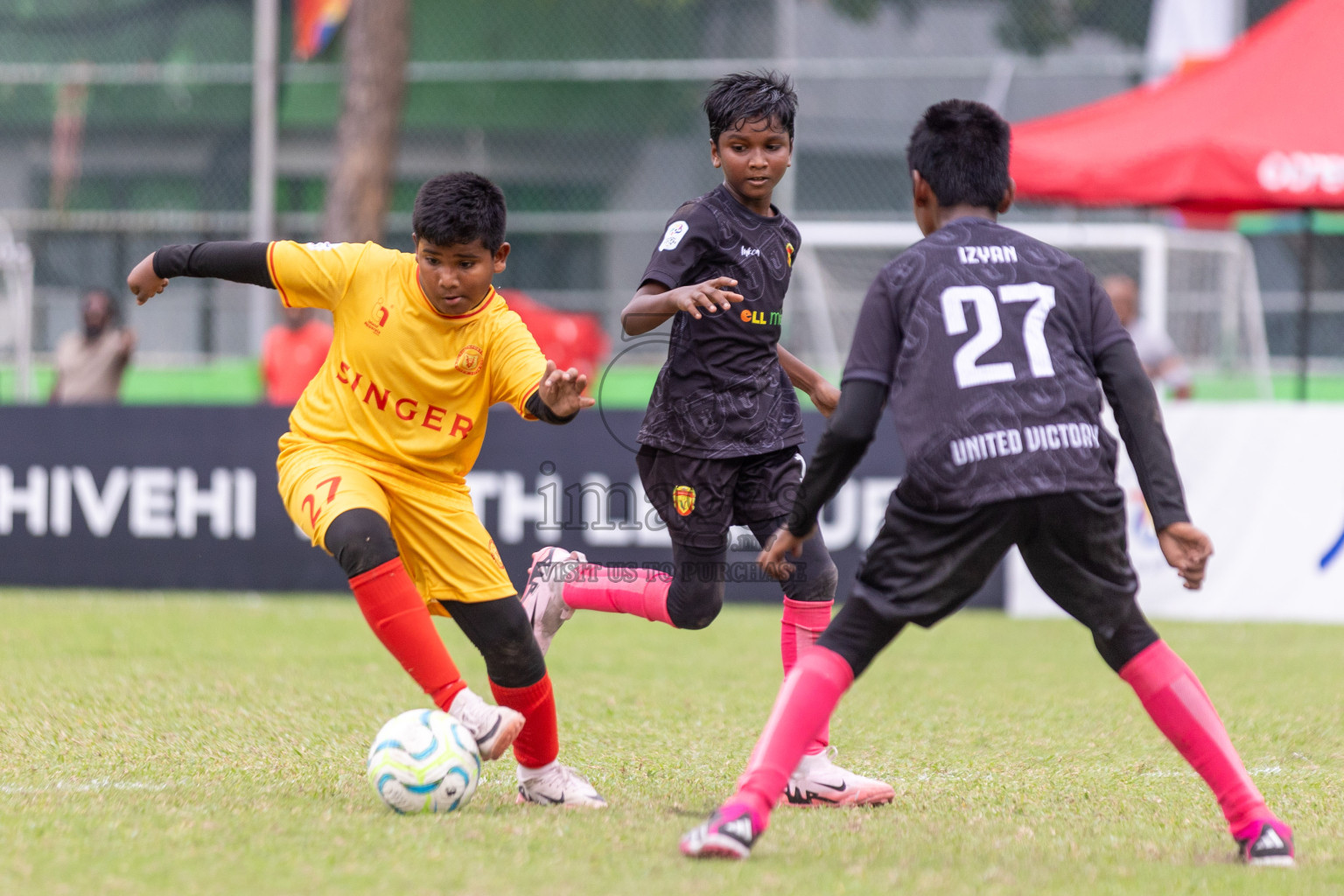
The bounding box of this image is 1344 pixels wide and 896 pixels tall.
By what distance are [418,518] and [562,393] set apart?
2.19ft

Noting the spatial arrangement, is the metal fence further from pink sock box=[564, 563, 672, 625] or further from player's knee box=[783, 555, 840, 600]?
player's knee box=[783, 555, 840, 600]

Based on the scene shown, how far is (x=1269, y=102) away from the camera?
11.1m

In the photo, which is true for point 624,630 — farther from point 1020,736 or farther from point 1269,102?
point 1269,102

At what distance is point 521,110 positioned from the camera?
669 inches

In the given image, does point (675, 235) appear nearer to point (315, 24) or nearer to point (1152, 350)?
point (1152, 350)

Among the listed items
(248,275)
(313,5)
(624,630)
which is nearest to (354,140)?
(313,5)

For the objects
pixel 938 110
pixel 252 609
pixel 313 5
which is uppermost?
pixel 313 5

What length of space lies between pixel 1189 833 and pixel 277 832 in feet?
7.62

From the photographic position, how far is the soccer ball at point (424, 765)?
13.4 feet

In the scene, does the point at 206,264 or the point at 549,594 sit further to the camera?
the point at 549,594

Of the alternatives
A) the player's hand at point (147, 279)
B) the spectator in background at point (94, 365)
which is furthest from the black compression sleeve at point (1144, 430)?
the spectator in background at point (94, 365)

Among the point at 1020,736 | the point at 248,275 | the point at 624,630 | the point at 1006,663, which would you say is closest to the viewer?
the point at 248,275

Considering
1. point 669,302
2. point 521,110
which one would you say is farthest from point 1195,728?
point 521,110

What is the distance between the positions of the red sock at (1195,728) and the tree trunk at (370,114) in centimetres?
1166
